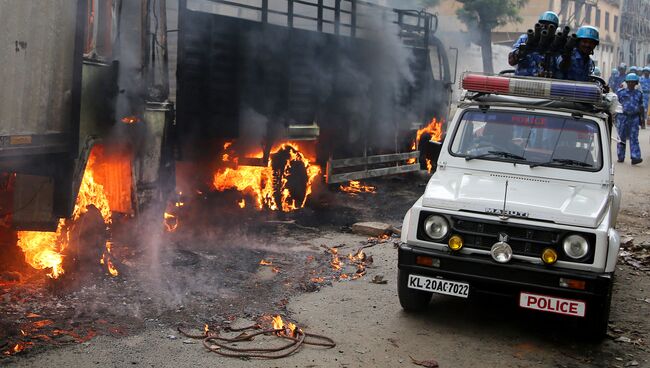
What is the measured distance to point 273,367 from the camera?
15.2ft

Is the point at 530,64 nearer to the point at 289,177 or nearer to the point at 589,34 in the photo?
the point at 589,34

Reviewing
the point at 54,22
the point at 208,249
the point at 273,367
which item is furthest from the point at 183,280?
the point at 54,22

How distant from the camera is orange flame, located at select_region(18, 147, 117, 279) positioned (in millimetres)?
6086

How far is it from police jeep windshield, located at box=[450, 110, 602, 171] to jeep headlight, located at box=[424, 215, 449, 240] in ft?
3.04

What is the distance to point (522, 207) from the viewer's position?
520 cm

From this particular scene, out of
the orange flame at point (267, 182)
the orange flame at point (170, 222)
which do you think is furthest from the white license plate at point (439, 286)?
the orange flame at point (267, 182)

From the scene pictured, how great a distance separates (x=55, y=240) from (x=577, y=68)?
5.90 meters

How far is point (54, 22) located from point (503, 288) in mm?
4169

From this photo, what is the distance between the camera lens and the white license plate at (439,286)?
525cm

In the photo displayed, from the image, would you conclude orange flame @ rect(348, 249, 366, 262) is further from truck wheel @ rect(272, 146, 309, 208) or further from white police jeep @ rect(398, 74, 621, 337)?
truck wheel @ rect(272, 146, 309, 208)

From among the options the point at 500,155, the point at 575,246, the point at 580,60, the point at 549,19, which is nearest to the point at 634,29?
the point at 549,19

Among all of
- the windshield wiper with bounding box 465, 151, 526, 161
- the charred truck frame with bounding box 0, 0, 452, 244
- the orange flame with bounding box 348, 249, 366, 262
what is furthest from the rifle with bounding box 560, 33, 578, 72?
the charred truck frame with bounding box 0, 0, 452, 244

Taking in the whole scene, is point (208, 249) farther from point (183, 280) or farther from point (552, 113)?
point (552, 113)

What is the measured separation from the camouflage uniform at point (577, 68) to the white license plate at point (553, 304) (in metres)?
3.48
